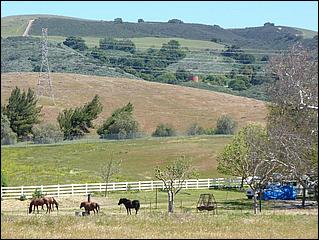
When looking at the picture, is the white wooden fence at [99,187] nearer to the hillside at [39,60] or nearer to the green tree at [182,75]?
the hillside at [39,60]

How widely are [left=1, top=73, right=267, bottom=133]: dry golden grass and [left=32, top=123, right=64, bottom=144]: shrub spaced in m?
10.00

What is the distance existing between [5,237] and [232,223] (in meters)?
7.96

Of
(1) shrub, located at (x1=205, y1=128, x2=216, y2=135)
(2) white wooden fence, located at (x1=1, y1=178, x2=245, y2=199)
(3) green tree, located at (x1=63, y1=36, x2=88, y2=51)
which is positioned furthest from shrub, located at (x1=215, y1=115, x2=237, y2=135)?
(3) green tree, located at (x1=63, y1=36, x2=88, y2=51)

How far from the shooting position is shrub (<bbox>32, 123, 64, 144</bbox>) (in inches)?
3150

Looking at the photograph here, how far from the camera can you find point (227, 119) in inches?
3880

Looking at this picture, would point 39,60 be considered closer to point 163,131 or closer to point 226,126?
point 163,131

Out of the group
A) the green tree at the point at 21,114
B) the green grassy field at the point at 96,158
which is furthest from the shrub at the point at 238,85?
the green tree at the point at 21,114

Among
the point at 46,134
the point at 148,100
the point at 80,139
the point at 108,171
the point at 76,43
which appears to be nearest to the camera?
the point at 108,171

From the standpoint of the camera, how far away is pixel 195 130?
98188 millimetres

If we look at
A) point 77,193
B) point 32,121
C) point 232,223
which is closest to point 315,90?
point 232,223

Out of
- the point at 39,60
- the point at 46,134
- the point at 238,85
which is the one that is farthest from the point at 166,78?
the point at 46,134

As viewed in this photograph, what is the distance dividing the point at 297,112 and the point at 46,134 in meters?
54.0

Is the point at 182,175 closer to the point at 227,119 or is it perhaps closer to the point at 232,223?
the point at 232,223

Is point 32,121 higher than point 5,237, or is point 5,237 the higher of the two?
point 5,237
